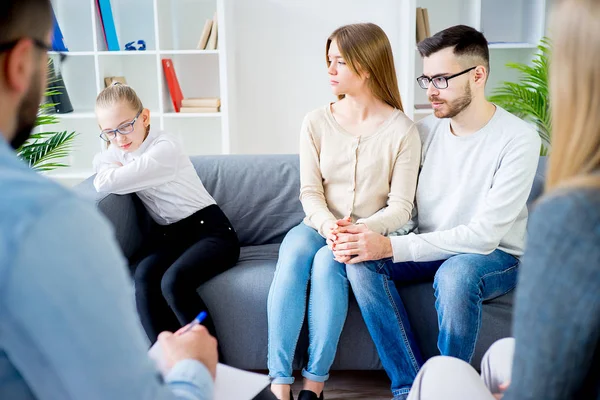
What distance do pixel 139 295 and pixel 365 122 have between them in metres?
0.95

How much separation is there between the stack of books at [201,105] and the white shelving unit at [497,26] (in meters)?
1.08

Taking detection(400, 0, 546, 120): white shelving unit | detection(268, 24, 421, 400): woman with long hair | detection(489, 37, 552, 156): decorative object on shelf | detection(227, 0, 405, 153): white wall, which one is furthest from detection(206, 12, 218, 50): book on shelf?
detection(268, 24, 421, 400): woman with long hair

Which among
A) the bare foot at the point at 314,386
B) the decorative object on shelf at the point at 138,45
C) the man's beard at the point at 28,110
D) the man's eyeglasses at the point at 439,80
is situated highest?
the decorative object on shelf at the point at 138,45

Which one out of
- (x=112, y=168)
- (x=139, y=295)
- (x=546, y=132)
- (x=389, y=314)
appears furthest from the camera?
(x=546, y=132)

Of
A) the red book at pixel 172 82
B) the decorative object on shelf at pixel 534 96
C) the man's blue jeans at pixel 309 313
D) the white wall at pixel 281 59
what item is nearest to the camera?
the man's blue jeans at pixel 309 313

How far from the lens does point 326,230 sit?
2.20m

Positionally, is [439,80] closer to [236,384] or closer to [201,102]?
[236,384]

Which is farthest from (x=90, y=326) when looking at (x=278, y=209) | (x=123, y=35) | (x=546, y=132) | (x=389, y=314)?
(x=123, y=35)

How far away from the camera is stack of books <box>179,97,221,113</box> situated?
3986mm

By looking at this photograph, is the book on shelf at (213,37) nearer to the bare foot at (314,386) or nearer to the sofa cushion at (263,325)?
the sofa cushion at (263,325)

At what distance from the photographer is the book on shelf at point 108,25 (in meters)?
3.86

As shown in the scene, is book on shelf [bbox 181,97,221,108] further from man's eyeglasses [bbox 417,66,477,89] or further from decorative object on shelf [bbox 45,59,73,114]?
man's eyeglasses [bbox 417,66,477,89]

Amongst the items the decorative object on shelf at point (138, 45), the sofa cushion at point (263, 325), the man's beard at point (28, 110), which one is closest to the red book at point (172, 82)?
the decorative object on shelf at point (138, 45)

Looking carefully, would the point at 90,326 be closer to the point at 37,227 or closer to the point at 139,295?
the point at 37,227
